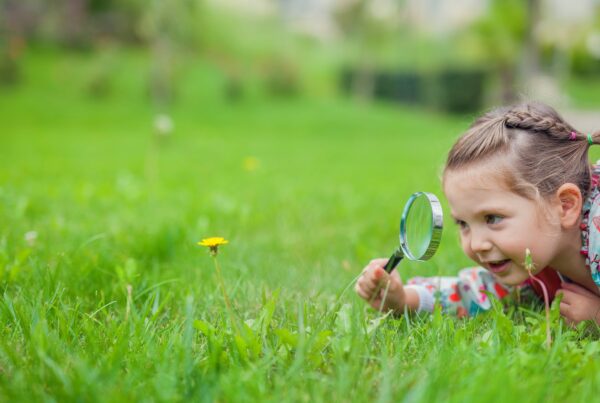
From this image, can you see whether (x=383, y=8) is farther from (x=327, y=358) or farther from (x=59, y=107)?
(x=327, y=358)

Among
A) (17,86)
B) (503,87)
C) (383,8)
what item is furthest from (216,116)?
(503,87)

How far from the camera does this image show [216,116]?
17.2 meters

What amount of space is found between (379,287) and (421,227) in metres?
0.31

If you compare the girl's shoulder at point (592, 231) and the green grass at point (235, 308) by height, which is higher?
the girl's shoulder at point (592, 231)

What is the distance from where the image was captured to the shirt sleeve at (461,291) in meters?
2.24

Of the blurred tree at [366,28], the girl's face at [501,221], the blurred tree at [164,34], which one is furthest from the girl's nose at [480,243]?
the blurred tree at [366,28]

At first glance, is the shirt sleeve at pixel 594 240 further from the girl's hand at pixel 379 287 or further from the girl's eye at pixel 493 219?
the girl's hand at pixel 379 287

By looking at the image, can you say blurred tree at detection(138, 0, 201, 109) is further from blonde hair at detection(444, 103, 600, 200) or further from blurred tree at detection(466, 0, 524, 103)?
blurred tree at detection(466, 0, 524, 103)

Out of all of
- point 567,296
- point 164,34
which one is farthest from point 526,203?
point 164,34

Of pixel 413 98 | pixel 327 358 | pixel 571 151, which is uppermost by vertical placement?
pixel 571 151

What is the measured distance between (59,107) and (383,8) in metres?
17.2

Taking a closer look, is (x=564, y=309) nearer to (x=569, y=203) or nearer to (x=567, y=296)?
(x=567, y=296)

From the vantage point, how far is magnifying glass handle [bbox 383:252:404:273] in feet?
6.27

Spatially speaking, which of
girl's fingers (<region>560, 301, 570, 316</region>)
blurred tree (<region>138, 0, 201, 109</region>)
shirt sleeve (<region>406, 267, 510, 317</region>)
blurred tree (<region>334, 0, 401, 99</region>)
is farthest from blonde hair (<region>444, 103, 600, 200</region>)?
blurred tree (<region>334, 0, 401, 99</region>)
